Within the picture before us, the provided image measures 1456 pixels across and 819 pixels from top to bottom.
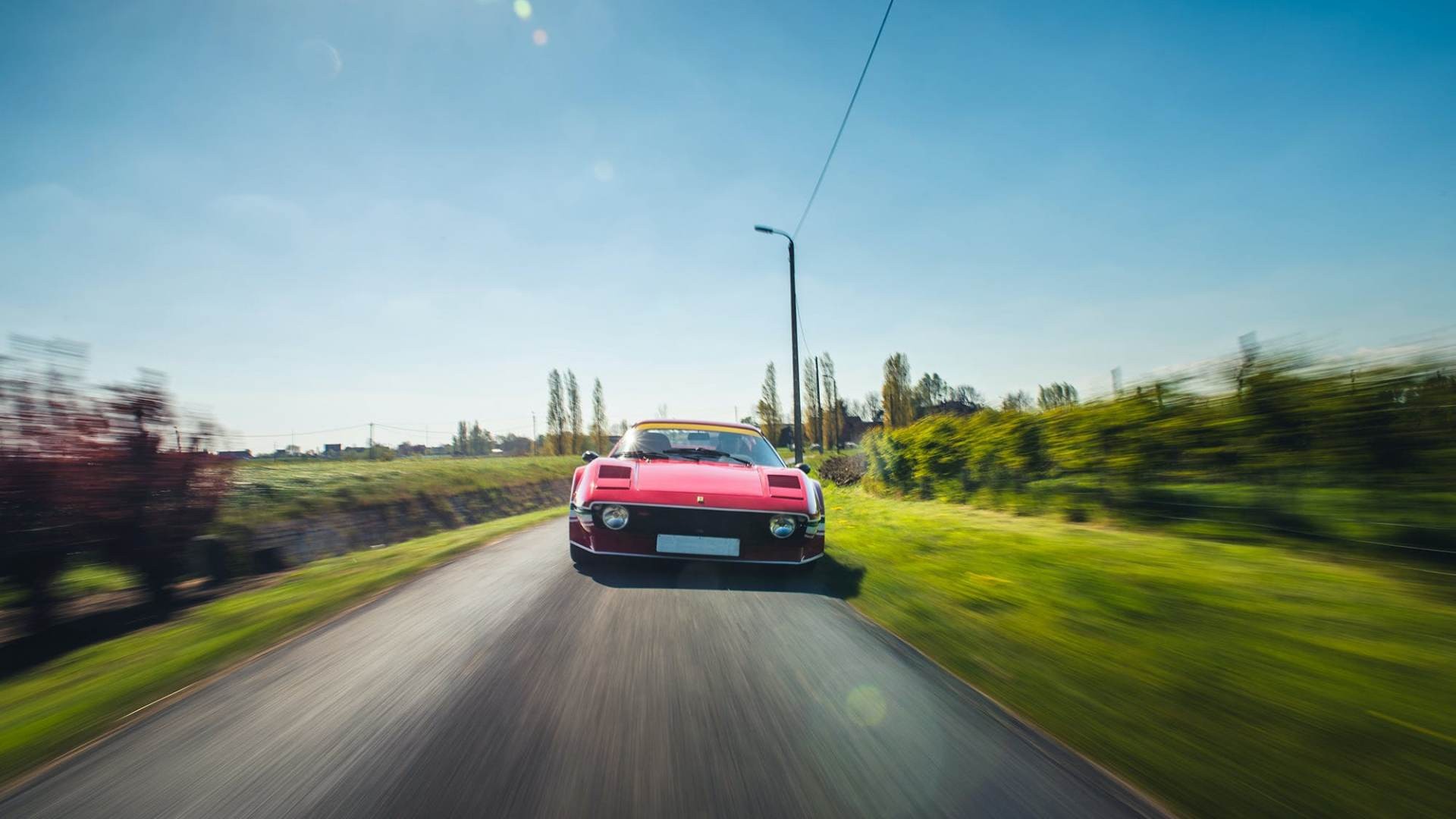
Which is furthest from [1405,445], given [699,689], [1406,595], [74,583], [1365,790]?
[74,583]

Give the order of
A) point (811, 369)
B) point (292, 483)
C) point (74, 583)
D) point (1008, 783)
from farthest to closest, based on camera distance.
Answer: point (811, 369) < point (292, 483) < point (74, 583) < point (1008, 783)

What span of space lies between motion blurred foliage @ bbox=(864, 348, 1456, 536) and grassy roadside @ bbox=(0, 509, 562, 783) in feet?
25.4

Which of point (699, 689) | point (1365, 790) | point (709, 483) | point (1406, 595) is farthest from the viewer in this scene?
point (709, 483)

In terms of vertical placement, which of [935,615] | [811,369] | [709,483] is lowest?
[935,615]

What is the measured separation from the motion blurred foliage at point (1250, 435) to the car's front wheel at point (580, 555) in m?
5.94

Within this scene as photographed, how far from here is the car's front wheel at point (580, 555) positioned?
4.57m

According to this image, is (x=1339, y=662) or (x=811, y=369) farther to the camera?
(x=811, y=369)

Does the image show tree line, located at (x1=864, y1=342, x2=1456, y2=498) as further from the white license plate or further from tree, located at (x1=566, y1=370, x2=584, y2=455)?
tree, located at (x1=566, y1=370, x2=584, y2=455)

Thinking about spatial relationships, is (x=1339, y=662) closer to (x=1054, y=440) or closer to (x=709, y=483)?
(x=709, y=483)

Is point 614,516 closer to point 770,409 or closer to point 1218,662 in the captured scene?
point 1218,662

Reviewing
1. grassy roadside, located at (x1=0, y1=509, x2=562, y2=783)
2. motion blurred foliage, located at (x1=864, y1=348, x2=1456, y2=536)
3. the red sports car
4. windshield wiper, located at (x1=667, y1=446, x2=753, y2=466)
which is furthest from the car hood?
motion blurred foliage, located at (x1=864, y1=348, x2=1456, y2=536)

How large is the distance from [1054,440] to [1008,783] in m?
7.79

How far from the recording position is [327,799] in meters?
1.76

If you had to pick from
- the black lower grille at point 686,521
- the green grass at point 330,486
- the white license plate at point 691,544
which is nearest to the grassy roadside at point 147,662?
the black lower grille at point 686,521
